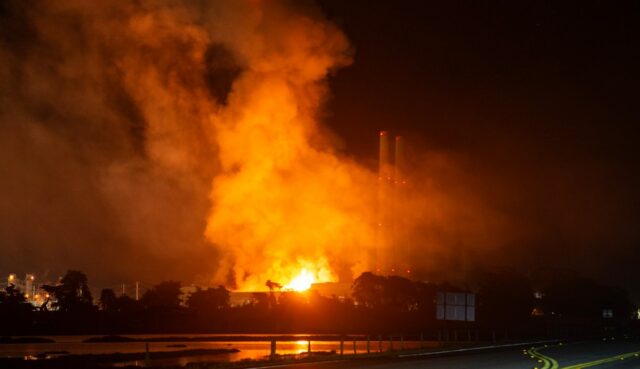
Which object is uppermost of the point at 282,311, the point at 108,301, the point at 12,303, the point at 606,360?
the point at 606,360

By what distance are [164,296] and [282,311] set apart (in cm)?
1757

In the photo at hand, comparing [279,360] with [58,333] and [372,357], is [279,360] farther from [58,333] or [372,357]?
[58,333]

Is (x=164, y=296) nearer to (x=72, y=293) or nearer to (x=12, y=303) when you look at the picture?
(x=72, y=293)

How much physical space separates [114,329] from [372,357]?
64.2m

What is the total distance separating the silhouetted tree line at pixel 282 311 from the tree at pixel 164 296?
0.48 ft

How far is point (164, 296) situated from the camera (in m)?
109

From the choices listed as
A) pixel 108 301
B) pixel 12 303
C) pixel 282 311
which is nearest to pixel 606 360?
pixel 282 311

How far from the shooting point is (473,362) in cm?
3384

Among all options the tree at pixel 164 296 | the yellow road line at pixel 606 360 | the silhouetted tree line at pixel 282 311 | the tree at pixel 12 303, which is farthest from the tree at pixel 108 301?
the yellow road line at pixel 606 360

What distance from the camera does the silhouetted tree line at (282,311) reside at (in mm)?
93938

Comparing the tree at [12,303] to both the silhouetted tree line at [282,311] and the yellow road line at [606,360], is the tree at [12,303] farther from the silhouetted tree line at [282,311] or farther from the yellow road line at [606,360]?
the yellow road line at [606,360]

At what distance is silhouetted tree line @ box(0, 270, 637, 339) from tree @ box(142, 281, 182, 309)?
15 cm

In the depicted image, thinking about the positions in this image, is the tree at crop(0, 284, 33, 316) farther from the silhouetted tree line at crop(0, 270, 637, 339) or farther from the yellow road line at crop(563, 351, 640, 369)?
the yellow road line at crop(563, 351, 640, 369)

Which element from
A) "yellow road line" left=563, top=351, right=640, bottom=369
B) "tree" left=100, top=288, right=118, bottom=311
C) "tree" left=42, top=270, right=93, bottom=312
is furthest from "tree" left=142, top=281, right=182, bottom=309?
"yellow road line" left=563, top=351, right=640, bottom=369
